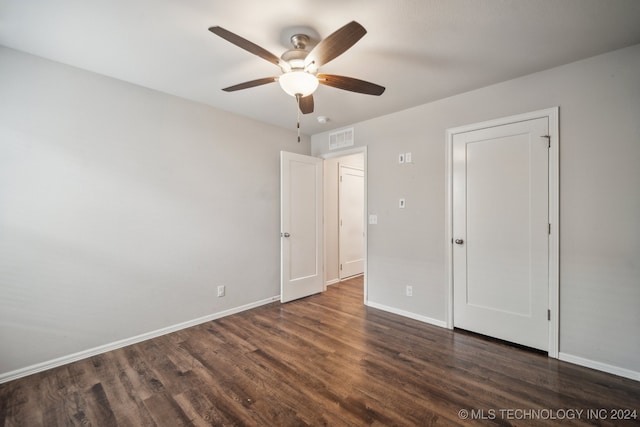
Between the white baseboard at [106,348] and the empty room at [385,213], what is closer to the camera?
the empty room at [385,213]

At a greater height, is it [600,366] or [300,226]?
[300,226]

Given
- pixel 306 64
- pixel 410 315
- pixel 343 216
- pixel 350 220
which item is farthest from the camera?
pixel 350 220

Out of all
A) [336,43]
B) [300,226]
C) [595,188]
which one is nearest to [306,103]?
[336,43]

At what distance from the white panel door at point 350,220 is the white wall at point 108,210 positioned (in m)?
1.81

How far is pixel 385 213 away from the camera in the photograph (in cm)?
344

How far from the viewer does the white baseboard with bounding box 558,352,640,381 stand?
2006mm

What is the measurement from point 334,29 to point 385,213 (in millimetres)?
2184

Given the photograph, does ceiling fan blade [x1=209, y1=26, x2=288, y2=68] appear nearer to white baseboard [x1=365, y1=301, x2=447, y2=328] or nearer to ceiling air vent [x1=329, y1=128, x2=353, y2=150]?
ceiling air vent [x1=329, y1=128, x2=353, y2=150]

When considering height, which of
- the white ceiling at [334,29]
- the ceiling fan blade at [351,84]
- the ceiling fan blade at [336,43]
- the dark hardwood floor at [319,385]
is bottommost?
the dark hardwood floor at [319,385]

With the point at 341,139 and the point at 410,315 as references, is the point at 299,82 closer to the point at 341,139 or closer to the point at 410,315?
the point at 341,139

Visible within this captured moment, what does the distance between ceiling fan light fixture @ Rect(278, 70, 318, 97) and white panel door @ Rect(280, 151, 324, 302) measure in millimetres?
1808

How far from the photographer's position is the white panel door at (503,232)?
2393mm

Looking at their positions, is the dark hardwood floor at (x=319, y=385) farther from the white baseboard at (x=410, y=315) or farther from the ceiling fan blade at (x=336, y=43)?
the ceiling fan blade at (x=336, y=43)

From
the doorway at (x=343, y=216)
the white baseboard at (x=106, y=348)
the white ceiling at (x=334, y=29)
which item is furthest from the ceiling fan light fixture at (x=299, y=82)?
the white baseboard at (x=106, y=348)
